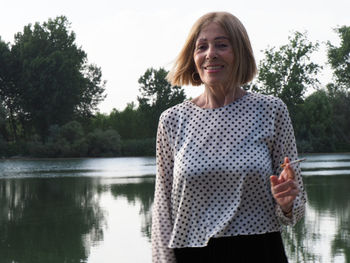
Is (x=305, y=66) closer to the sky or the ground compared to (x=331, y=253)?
closer to the sky

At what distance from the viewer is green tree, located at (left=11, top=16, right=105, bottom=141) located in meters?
62.5

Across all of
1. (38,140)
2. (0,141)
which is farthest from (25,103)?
(0,141)

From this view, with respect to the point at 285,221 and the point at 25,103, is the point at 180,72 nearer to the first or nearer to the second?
the point at 285,221

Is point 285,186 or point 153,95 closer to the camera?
point 285,186

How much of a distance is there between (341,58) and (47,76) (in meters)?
28.6

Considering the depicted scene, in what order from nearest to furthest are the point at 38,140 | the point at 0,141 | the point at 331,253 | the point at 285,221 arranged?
the point at 285,221, the point at 331,253, the point at 0,141, the point at 38,140

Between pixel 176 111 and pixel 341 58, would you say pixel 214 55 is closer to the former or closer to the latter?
pixel 176 111

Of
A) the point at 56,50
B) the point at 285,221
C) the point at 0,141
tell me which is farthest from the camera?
the point at 56,50

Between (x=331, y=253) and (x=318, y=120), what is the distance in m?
56.6

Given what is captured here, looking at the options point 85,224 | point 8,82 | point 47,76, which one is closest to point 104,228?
point 85,224

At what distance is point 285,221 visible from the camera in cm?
206

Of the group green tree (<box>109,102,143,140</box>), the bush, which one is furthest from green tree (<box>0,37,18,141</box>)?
green tree (<box>109,102,143,140</box>)

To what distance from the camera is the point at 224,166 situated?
2.06 metres

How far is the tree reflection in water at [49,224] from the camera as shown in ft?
27.7
